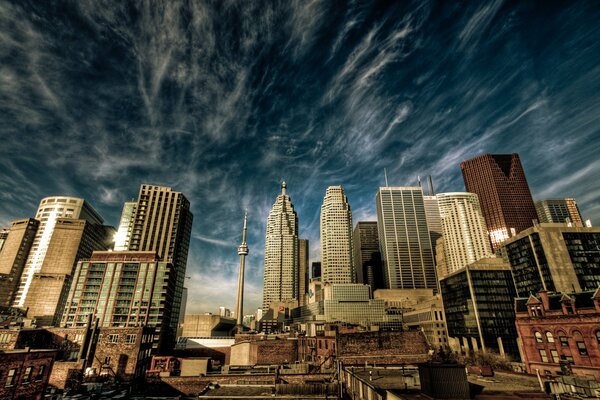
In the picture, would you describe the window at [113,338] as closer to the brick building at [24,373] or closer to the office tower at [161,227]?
the brick building at [24,373]

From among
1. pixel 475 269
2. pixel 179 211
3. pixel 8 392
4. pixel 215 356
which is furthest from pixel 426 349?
pixel 179 211

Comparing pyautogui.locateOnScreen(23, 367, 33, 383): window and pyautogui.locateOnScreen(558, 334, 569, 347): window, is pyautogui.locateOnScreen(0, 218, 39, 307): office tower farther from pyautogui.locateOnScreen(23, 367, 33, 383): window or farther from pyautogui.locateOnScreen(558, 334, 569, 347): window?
pyautogui.locateOnScreen(558, 334, 569, 347): window

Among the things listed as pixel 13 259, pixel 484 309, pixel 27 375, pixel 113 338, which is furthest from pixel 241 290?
pixel 13 259

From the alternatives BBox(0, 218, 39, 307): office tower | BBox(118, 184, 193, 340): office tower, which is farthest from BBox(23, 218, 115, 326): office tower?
BBox(118, 184, 193, 340): office tower

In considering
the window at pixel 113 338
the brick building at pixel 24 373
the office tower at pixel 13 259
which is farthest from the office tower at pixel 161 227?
the brick building at pixel 24 373

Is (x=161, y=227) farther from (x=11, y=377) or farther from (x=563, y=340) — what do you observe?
(x=563, y=340)

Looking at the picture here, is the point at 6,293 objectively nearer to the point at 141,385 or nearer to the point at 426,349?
the point at 141,385
